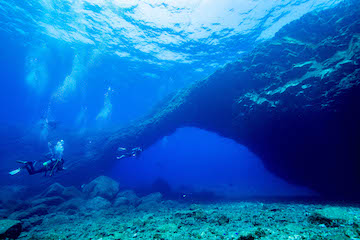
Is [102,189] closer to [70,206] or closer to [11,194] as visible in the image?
[70,206]

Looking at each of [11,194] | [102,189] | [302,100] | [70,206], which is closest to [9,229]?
[70,206]

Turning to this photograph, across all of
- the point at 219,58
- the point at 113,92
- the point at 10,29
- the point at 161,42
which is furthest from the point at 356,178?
the point at 113,92

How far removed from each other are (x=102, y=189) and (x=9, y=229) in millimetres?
9687

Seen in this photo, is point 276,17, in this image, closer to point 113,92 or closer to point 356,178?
point 356,178

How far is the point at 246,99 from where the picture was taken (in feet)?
40.9

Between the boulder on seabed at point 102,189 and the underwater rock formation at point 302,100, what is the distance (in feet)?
34.5

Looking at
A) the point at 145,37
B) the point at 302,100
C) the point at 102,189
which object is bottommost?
the point at 102,189

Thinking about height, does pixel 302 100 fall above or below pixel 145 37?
below

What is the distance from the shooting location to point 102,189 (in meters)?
15.0

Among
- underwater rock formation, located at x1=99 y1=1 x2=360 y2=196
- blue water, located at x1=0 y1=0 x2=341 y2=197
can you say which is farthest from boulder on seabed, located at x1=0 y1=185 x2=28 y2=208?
underwater rock formation, located at x1=99 y1=1 x2=360 y2=196

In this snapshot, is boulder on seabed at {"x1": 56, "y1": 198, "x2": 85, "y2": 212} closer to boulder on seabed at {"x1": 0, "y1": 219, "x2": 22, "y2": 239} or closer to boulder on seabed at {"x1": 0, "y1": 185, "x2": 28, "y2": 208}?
boulder on seabed at {"x1": 0, "y1": 185, "x2": 28, "y2": 208}

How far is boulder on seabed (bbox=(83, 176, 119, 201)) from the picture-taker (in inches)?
579

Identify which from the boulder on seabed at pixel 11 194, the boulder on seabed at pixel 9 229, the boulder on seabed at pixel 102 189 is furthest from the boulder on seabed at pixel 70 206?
the boulder on seabed at pixel 9 229

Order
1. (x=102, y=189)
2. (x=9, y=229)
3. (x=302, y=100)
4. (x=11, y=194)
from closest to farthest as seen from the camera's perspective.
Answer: (x=9, y=229) < (x=302, y=100) < (x=11, y=194) < (x=102, y=189)
